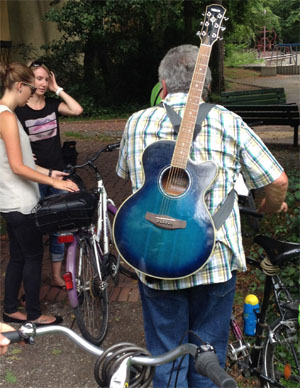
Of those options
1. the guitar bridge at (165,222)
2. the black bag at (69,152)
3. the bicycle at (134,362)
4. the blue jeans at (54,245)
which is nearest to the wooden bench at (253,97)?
the black bag at (69,152)

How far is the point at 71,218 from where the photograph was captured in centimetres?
365

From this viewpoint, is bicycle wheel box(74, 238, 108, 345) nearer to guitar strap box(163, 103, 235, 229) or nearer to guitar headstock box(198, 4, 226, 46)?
guitar strap box(163, 103, 235, 229)

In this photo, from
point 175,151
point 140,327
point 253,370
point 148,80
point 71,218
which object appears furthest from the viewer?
point 148,80

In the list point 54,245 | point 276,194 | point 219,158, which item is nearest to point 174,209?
point 219,158

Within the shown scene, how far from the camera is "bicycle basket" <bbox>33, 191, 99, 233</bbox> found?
A: 361 cm

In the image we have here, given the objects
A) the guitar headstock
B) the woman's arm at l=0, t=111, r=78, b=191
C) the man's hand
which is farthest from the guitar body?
the woman's arm at l=0, t=111, r=78, b=191

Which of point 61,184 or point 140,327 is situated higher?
point 61,184

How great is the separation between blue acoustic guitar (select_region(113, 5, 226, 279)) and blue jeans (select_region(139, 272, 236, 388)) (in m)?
0.23

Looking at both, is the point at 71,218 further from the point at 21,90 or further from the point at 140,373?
the point at 140,373

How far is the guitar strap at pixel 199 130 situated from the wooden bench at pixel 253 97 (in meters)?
8.71

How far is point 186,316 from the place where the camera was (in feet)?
8.34

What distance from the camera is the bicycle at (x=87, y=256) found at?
3.67 meters

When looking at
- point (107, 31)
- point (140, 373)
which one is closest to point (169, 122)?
point (140, 373)

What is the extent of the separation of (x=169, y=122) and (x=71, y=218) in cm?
153
